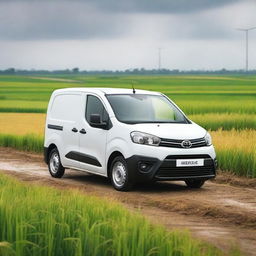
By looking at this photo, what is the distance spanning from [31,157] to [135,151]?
8770 mm

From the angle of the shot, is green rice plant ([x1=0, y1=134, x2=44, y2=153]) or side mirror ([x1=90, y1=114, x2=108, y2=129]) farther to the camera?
green rice plant ([x1=0, y1=134, x2=44, y2=153])

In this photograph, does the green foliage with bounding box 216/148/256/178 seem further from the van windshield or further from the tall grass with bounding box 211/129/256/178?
the van windshield

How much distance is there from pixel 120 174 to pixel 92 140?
1270 millimetres

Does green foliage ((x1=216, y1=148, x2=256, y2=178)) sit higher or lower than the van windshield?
lower

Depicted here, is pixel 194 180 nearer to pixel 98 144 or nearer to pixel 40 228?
pixel 98 144

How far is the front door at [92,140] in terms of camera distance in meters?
14.1

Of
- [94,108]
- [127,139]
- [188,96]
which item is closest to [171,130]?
[127,139]

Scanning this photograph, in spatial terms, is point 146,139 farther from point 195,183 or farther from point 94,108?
point 94,108

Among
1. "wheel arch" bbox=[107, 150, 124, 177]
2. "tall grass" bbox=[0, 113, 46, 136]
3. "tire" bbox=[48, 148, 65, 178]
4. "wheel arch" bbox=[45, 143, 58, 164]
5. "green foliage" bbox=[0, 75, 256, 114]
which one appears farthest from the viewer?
"green foliage" bbox=[0, 75, 256, 114]

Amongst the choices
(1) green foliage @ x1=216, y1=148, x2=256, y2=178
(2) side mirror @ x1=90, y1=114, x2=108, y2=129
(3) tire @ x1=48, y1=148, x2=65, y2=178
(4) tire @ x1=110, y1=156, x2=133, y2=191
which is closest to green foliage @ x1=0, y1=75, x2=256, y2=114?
(1) green foliage @ x1=216, y1=148, x2=256, y2=178

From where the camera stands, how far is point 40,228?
22.5ft

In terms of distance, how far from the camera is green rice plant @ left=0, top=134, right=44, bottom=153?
77.7ft

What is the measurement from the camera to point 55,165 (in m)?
16.2

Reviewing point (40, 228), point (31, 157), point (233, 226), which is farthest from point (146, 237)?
point (31, 157)
